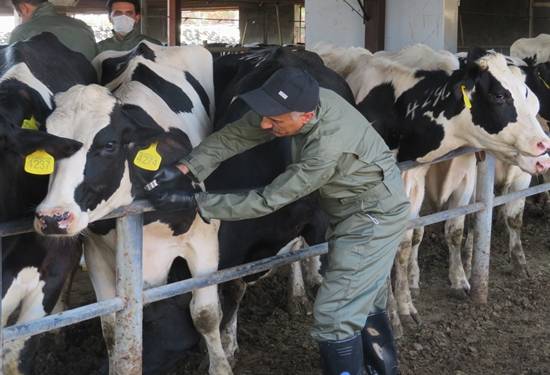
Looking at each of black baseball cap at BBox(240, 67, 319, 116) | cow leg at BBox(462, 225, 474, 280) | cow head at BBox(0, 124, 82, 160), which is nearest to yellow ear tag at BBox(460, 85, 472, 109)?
cow leg at BBox(462, 225, 474, 280)

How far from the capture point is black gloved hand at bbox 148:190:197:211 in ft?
10.3

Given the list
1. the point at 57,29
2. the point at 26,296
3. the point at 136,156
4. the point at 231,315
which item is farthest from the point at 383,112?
the point at 26,296

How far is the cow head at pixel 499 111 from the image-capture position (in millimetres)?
4711

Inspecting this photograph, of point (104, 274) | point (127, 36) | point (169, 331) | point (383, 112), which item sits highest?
point (127, 36)

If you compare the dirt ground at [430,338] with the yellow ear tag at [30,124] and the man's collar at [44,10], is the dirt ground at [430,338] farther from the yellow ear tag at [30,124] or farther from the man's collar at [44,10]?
the man's collar at [44,10]

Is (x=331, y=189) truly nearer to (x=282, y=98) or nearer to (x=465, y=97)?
(x=282, y=98)

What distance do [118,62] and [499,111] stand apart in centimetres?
241

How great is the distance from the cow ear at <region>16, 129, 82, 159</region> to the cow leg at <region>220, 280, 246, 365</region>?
189cm

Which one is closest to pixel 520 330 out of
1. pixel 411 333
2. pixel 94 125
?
pixel 411 333

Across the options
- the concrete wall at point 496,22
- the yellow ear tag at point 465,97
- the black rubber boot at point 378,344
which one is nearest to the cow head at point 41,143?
the black rubber boot at point 378,344

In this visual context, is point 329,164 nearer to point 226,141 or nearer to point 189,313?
point 226,141

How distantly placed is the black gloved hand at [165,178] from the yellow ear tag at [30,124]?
56cm

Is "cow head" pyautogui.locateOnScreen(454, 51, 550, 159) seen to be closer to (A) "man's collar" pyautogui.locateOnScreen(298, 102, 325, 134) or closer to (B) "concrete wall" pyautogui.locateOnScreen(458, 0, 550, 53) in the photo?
(A) "man's collar" pyautogui.locateOnScreen(298, 102, 325, 134)

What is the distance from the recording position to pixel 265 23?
21469 mm
